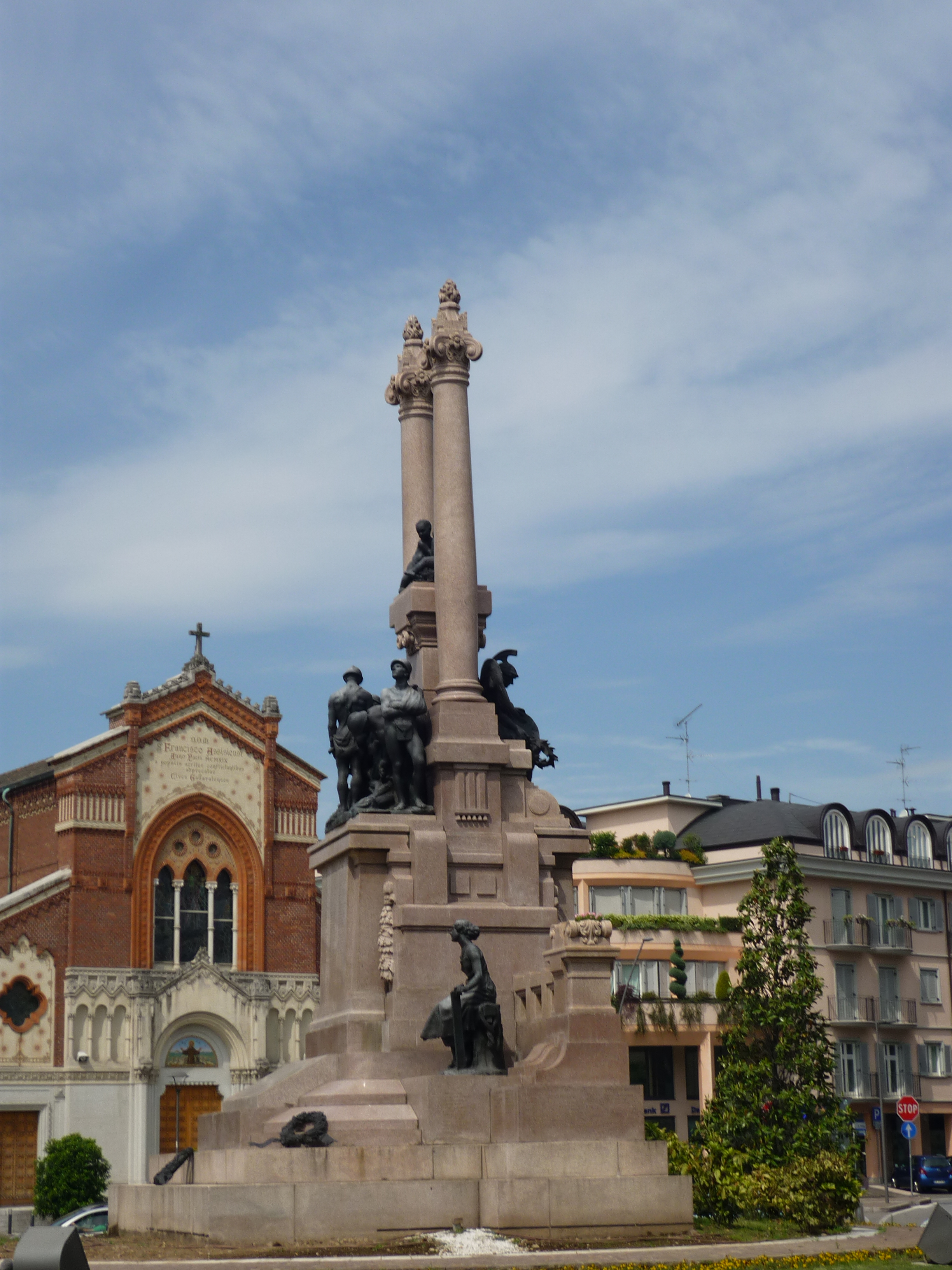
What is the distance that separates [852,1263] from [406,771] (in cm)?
897

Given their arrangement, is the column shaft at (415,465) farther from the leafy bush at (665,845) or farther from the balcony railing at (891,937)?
the balcony railing at (891,937)

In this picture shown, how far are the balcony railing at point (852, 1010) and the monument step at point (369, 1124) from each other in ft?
146

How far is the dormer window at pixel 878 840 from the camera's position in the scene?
6712 centimetres

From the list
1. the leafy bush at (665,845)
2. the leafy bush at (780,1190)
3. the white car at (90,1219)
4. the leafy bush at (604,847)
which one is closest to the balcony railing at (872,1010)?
the leafy bush at (665,845)

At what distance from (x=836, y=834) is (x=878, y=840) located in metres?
2.68

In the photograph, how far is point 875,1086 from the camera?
61.7m

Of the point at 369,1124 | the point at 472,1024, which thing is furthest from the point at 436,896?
the point at 369,1124

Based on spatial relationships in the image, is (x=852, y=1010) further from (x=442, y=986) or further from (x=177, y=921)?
(x=442, y=986)

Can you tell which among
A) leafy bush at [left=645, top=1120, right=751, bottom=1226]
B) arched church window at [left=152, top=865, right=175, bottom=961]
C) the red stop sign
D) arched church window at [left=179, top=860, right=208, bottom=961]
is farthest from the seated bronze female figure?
arched church window at [left=179, top=860, right=208, bottom=961]

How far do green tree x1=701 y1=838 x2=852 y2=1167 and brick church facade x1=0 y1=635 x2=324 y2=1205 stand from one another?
100ft

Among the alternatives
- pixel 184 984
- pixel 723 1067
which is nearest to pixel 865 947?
pixel 184 984

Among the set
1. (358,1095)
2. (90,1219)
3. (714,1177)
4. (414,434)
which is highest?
(414,434)

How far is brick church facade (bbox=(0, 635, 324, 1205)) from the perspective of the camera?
54.7 m

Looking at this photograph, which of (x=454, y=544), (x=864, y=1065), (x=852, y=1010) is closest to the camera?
(x=454, y=544)
